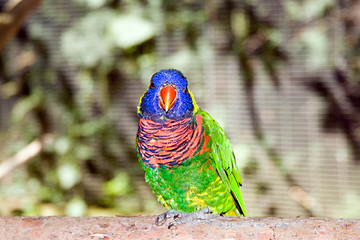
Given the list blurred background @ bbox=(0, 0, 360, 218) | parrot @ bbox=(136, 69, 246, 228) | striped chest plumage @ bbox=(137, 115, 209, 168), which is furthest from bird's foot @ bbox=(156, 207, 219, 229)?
blurred background @ bbox=(0, 0, 360, 218)

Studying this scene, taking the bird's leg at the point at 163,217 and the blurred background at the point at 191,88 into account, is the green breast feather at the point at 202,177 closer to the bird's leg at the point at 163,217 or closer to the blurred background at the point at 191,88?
the bird's leg at the point at 163,217

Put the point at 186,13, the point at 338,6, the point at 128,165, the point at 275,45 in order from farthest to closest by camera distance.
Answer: the point at 128,165 → the point at 186,13 → the point at 275,45 → the point at 338,6

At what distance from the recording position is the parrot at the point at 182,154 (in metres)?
0.64

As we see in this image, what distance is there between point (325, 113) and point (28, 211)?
170cm

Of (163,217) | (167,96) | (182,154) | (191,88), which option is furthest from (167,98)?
(191,88)

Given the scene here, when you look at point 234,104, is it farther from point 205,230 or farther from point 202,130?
point 205,230

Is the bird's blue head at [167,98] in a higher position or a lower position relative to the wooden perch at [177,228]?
higher

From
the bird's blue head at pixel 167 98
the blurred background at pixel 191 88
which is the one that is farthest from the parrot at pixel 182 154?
the blurred background at pixel 191 88

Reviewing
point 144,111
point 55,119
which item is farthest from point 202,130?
point 55,119

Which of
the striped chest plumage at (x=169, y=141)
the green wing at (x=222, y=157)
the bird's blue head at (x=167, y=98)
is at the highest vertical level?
the bird's blue head at (x=167, y=98)

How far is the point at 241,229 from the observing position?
23.2 inches

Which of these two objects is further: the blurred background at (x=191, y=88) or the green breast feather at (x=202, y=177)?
the blurred background at (x=191, y=88)

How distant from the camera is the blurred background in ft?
4.82

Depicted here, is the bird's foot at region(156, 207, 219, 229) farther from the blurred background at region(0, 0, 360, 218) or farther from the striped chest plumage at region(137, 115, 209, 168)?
the blurred background at region(0, 0, 360, 218)
